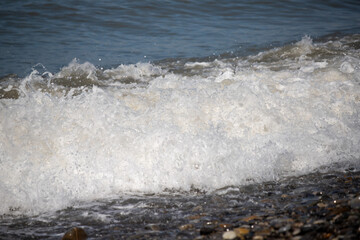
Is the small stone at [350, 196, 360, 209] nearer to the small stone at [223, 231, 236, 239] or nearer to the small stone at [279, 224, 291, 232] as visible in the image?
the small stone at [279, 224, 291, 232]

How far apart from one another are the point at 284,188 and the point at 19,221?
8.47ft

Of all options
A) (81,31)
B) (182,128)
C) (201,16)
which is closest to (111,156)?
(182,128)

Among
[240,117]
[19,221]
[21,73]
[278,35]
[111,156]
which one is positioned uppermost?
[278,35]

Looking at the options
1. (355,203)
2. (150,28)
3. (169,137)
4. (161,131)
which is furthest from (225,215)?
(150,28)

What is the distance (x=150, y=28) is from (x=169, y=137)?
7.99m

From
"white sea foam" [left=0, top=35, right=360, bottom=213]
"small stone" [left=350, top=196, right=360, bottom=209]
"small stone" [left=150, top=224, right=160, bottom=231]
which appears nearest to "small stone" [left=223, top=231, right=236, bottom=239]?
"small stone" [left=150, top=224, right=160, bottom=231]

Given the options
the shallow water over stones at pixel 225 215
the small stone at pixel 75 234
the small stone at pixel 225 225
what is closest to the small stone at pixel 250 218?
the shallow water over stones at pixel 225 215

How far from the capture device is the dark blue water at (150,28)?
9438mm

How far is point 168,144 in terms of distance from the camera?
4.59 meters

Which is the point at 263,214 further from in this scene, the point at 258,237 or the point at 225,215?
the point at 258,237

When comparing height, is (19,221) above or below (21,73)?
below

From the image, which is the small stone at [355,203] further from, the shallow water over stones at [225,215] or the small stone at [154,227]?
the small stone at [154,227]

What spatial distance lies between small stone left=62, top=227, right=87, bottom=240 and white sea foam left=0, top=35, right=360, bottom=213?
2.43 ft

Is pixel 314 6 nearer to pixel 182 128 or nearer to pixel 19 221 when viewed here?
pixel 182 128
